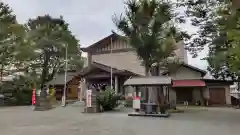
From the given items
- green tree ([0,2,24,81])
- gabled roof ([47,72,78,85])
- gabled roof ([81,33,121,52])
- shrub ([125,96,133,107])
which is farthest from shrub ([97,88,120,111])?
gabled roof ([47,72,78,85])

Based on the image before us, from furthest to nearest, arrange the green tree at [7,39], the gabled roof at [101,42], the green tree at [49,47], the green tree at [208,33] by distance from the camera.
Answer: the green tree at [49,47] → the gabled roof at [101,42] → the green tree at [7,39] → the green tree at [208,33]

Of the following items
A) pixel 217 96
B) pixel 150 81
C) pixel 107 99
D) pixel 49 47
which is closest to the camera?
pixel 150 81

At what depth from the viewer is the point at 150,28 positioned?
66.1 feet

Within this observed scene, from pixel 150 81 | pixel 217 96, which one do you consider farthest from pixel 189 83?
pixel 150 81

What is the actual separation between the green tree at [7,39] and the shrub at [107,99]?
522 inches

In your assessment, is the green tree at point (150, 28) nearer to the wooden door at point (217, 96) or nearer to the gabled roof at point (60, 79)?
the wooden door at point (217, 96)

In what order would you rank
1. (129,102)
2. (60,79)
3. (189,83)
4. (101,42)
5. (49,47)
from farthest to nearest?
(60,79), (49,47), (101,42), (189,83), (129,102)

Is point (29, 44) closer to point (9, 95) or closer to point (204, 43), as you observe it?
point (9, 95)

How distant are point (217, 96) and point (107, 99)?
53.2ft

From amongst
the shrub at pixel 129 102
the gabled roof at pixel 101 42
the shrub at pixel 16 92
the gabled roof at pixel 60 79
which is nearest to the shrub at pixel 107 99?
the shrub at pixel 129 102

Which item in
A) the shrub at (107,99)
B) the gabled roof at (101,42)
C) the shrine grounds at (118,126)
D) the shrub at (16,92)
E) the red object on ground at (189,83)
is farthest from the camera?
the gabled roof at (101,42)

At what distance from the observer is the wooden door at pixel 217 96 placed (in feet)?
90.8

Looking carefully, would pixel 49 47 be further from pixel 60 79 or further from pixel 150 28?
pixel 150 28

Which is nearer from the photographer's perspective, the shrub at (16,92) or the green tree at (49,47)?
the shrub at (16,92)
